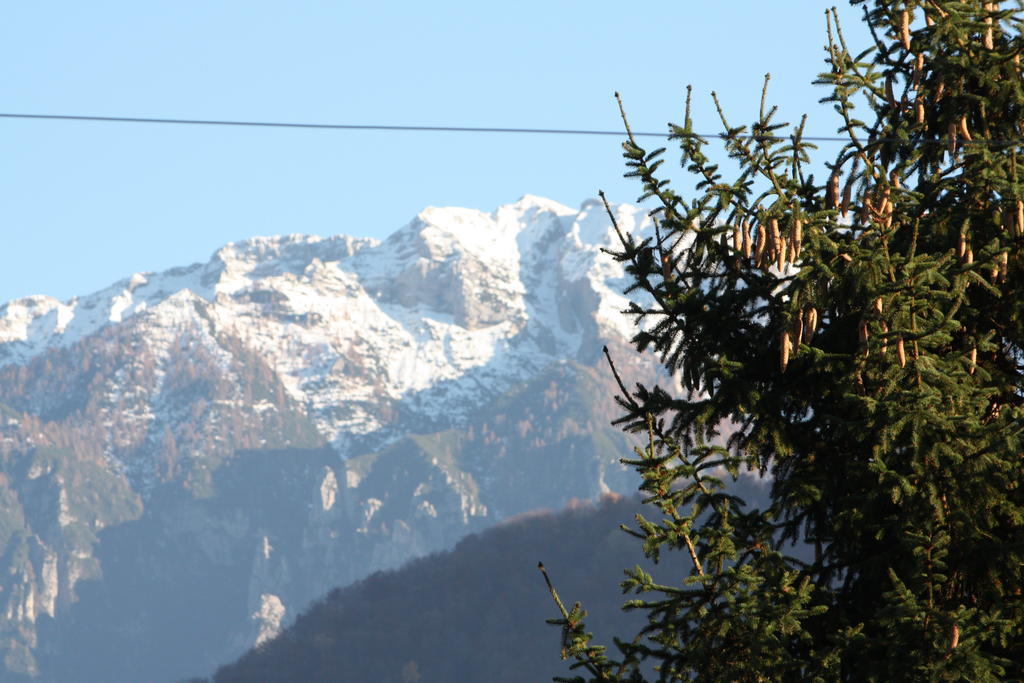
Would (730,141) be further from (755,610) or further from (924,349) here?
(755,610)

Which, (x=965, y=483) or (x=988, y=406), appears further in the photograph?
(x=988, y=406)

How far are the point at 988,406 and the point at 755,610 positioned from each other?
3.20 metres

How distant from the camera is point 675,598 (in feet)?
40.8

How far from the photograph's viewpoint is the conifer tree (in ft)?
38.9

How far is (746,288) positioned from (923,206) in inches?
70.4

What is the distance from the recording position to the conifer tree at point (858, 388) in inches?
467

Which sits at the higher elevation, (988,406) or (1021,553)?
(988,406)

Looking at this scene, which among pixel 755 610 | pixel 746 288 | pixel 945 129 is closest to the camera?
pixel 755 610

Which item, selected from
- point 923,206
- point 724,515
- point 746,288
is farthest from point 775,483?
point 923,206

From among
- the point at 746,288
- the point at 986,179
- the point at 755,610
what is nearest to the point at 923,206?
the point at 986,179

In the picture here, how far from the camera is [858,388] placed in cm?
1270

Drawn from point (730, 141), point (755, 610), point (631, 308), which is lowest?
point (755, 610)

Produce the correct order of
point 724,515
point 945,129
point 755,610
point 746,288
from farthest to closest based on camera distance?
point 945,129 < point 746,288 < point 724,515 < point 755,610

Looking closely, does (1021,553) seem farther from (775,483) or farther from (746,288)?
(746,288)
